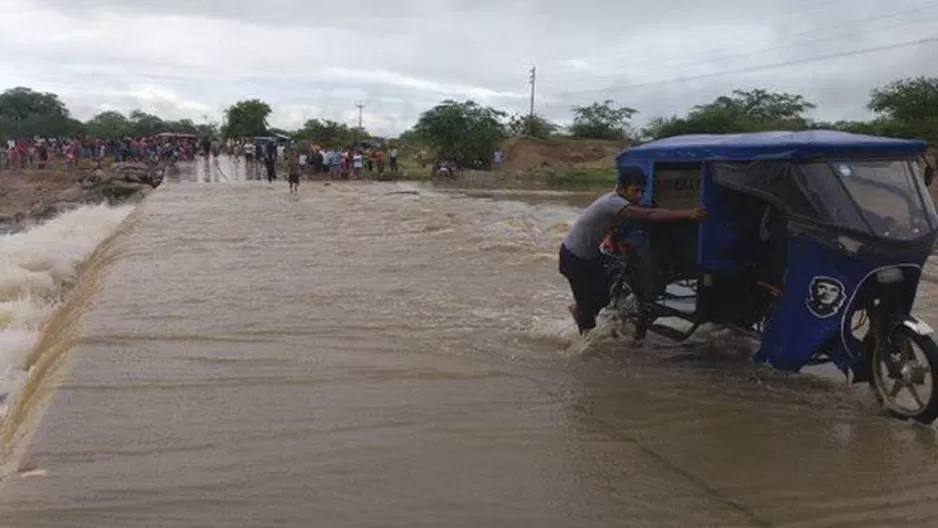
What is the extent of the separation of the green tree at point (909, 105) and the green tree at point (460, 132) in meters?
22.9

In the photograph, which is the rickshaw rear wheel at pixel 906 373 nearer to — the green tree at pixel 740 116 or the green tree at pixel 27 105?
the green tree at pixel 740 116

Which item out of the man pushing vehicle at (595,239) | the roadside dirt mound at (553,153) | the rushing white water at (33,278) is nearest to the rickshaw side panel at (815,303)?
the man pushing vehicle at (595,239)

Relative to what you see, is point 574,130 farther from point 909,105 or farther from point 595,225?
point 595,225

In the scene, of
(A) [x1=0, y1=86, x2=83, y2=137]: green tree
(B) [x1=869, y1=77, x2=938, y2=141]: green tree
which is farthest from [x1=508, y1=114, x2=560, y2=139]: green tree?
(A) [x1=0, y1=86, x2=83, y2=137]: green tree

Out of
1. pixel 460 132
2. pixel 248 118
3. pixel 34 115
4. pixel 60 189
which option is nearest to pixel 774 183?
pixel 60 189

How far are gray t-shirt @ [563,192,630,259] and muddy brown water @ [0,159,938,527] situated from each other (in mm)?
995

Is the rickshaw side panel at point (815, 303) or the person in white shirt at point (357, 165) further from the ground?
the person in white shirt at point (357, 165)

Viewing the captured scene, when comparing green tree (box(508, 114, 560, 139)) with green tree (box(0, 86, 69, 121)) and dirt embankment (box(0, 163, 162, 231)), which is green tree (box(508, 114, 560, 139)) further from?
green tree (box(0, 86, 69, 121))

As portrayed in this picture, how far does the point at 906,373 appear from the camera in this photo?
563cm

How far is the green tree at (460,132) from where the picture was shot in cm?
5441

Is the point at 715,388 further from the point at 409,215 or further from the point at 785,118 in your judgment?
the point at 785,118

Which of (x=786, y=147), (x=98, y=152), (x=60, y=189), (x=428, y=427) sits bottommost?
(x=428, y=427)

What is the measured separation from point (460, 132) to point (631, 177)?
48.1 meters

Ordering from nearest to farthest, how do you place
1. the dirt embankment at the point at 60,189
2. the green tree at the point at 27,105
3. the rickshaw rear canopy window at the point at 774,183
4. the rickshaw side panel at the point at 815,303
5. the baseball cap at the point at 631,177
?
1. the rickshaw side panel at the point at 815,303
2. the rickshaw rear canopy window at the point at 774,183
3. the baseball cap at the point at 631,177
4. the dirt embankment at the point at 60,189
5. the green tree at the point at 27,105
